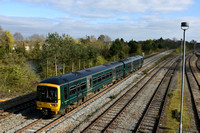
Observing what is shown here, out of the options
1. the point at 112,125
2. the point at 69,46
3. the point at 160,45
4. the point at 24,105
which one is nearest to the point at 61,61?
the point at 69,46

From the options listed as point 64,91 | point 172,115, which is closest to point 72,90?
point 64,91

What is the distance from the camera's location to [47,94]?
13062 millimetres

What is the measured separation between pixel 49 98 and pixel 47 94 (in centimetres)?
35

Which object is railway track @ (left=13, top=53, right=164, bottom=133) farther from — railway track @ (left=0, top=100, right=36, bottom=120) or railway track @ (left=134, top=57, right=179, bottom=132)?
railway track @ (left=134, top=57, right=179, bottom=132)

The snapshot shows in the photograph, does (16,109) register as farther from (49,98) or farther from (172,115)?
(172,115)

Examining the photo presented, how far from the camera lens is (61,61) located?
29859 millimetres

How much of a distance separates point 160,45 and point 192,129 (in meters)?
116

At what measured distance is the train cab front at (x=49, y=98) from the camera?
505 inches

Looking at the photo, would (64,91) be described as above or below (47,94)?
above

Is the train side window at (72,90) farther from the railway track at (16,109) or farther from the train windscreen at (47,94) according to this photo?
the railway track at (16,109)

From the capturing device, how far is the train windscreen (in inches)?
506

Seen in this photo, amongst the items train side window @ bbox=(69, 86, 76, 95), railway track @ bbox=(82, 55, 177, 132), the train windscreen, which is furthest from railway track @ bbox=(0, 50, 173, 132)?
railway track @ bbox=(82, 55, 177, 132)

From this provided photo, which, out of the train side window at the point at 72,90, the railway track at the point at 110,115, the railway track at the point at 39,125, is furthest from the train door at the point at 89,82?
the railway track at the point at 39,125

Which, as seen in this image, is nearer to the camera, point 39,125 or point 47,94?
point 39,125
